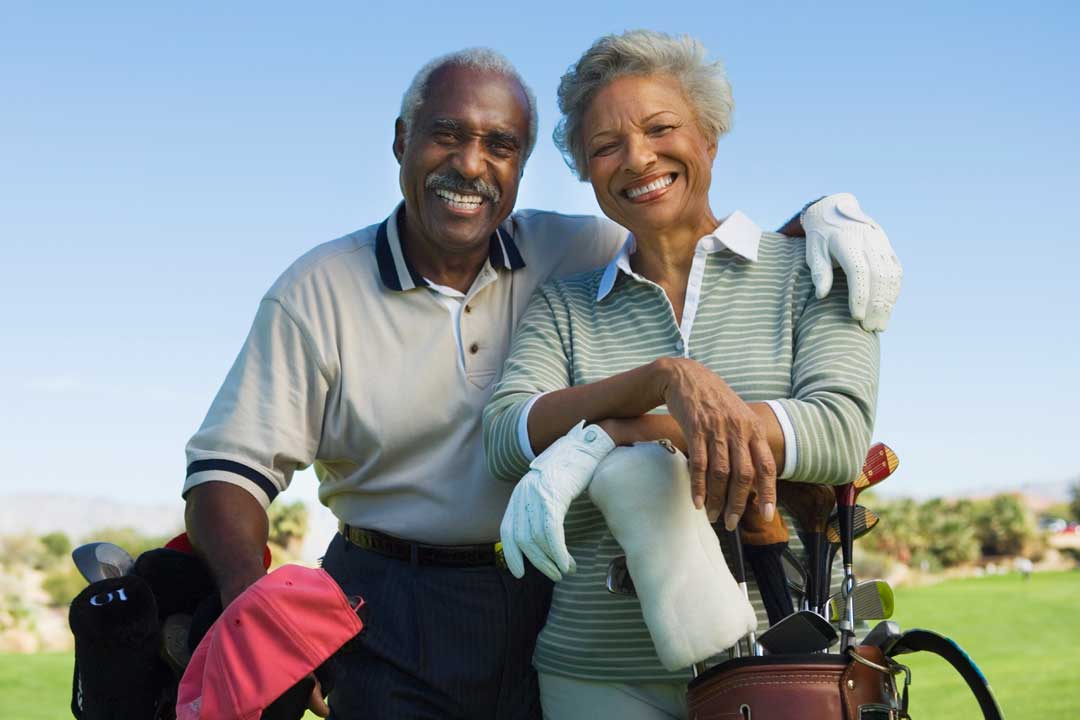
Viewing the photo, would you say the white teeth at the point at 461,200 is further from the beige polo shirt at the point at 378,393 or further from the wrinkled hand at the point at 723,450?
the wrinkled hand at the point at 723,450

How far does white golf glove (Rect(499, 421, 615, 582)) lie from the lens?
1843 mm

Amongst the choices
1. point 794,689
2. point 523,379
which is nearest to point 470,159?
point 523,379

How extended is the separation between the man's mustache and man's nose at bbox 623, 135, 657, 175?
1.77ft

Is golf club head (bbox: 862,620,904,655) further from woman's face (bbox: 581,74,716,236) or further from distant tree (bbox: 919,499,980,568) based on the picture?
distant tree (bbox: 919,499,980,568)

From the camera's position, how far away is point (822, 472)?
2.01 m

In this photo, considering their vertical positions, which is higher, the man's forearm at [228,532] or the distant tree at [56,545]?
the man's forearm at [228,532]

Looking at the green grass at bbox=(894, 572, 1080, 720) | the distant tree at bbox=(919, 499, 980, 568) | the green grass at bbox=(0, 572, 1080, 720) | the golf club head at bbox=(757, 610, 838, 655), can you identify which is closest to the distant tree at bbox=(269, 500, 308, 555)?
the green grass at bbox=(0, 572, 1080, 720)

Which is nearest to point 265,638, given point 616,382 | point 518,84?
point 616,382

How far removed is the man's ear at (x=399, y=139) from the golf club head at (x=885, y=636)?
Result: 5.52 feet

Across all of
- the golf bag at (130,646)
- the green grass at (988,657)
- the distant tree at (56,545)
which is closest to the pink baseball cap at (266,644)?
the golf bag at (130,646)

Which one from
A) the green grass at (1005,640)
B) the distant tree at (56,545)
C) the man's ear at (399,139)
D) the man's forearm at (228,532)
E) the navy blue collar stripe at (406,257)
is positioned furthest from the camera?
the distant tree at (56,545)

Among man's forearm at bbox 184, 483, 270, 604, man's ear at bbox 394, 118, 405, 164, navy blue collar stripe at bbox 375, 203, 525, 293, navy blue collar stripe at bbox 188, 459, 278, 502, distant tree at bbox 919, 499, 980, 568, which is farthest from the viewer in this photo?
distant tree at bbox 919, 499, 980, 568

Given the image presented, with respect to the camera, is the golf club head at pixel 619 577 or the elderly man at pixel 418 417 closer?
the golf club head at pixel 619 577

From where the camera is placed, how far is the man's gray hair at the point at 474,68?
2.86 m
